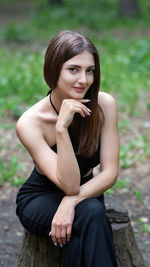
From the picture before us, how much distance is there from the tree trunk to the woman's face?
13.2m

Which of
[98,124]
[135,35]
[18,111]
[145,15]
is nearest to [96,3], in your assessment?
[145,15]

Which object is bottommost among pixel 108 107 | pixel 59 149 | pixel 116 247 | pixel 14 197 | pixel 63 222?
pixel 14 197

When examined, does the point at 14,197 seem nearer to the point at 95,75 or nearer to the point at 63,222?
the point at 63,222

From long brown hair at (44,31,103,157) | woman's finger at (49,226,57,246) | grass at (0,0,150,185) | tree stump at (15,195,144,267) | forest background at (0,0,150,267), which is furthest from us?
grass at (0,0,150,185)

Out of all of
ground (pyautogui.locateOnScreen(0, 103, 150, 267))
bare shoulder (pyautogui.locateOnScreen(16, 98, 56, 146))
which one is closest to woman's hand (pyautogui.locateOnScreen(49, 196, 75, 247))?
bare shoulder (pyautogui.locateOnScreen(16, 98, 56, 146))

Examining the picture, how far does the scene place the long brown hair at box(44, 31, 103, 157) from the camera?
2619 millimetres

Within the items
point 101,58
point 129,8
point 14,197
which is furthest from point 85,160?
point 129,8

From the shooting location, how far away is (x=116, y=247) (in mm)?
3152

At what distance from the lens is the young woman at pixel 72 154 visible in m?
2.64

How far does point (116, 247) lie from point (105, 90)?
4320 millimetres

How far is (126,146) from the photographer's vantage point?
552cm

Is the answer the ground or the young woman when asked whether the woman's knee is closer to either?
the young woman

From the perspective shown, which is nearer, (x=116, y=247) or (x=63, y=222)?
(x=63, y=222)

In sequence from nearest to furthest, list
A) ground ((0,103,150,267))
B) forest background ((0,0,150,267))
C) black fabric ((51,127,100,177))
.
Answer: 1. black fabric ((51,127,100,177))
2. ground ((0,103,150,267))
3. forest background ((0,0,150,267))
